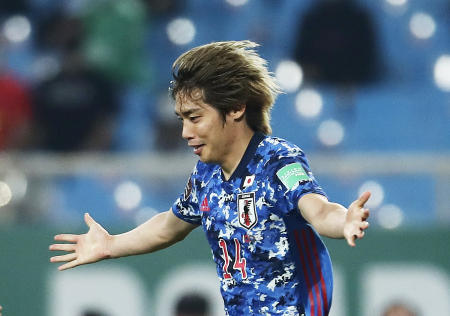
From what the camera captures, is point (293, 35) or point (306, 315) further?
point (293, 35)

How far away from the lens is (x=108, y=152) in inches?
366

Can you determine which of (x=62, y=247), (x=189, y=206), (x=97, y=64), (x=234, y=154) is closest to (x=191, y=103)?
(x=234, y=154)

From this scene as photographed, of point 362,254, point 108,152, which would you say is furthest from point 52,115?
point 362,254

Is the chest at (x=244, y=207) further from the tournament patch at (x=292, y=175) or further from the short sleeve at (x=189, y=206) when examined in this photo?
the short sleeve at (x=189, y=206)

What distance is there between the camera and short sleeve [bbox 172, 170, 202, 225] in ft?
15.4

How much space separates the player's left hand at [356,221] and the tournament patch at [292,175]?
481 millimetres

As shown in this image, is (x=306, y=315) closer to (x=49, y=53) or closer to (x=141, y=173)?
(x=141, y=173)

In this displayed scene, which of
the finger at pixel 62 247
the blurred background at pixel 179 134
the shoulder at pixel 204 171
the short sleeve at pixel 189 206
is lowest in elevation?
the finger at pixel 62 247

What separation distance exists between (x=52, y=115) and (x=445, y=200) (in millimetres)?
3799

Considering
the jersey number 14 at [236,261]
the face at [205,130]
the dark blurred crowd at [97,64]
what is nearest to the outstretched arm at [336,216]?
the jersey number 14 at [236,261]

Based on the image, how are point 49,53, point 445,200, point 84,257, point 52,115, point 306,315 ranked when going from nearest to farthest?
point 306,315
point 84,257
point 445,200
point 52,115
point 49,53

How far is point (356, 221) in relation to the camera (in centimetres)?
358

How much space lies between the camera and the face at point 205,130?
14.2ft

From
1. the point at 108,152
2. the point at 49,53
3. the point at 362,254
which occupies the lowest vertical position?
the point at 362,254
